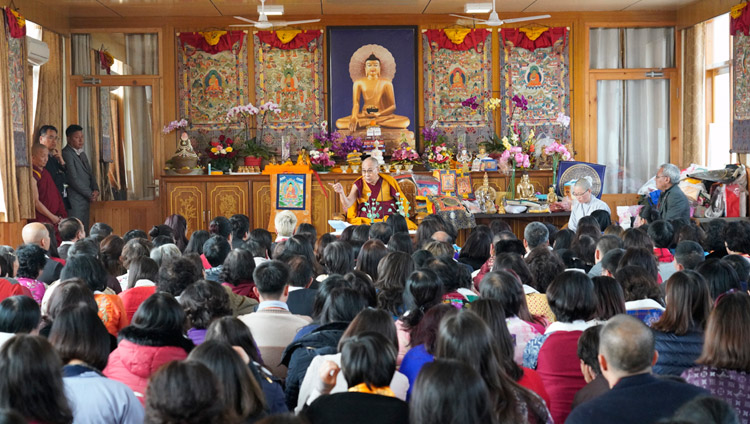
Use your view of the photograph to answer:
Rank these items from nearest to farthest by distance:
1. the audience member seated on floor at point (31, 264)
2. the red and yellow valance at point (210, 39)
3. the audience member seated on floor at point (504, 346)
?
the audience member seated on floor at point (504, 346) < the audience member seated on floor at point (31, 264) < the red and yellow valance at point (210, 39)

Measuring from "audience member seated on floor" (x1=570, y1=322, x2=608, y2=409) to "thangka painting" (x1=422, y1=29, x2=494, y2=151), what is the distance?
31.6 feet

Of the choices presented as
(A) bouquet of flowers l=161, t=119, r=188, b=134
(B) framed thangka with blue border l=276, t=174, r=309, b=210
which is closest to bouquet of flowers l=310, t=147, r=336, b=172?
(B) framed thangka with blue border l=276, t=174, r=309, b=210

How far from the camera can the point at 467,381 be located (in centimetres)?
214

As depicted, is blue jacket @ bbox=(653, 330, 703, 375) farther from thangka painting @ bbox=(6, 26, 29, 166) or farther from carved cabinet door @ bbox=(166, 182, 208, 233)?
carved cabinet door @ bbox=(166, 182, 208, 233)

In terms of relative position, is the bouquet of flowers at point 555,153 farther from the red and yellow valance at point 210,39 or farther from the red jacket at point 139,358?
the red jacket at point 139,358

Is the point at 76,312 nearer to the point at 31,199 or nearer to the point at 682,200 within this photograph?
the point at 682,200

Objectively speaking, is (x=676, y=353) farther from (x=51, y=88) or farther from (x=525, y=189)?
(x=51, y=88)

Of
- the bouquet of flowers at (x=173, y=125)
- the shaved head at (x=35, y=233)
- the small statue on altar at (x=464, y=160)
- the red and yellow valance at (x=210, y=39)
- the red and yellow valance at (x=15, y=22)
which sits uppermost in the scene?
the red and yellow valance at (x=210, y=39)

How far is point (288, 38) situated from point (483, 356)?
1039 centimetres

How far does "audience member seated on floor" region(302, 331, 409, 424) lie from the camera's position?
242 cm

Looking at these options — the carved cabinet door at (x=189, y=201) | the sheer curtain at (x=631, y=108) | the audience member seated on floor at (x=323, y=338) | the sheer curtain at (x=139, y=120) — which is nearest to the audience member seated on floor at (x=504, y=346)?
the audience member seated on floor at (x=323, y=338)

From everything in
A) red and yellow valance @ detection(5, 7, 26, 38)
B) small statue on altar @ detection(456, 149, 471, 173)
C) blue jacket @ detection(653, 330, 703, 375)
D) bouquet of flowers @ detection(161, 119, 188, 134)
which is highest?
red and yellow valance @ detection(5, 7, 26, 38)

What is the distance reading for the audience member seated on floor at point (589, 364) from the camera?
3.05 metres

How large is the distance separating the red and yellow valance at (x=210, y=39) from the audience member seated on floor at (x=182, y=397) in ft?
35.6
